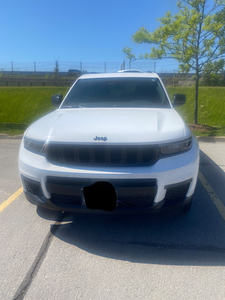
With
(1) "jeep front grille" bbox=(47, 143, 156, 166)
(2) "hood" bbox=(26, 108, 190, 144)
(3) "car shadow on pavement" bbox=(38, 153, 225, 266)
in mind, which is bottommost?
(3) "car shadow on pavement" bbox=(38, 153, 225, 266)

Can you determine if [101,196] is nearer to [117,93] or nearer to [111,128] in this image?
[111,128]

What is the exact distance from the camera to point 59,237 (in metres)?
2.92

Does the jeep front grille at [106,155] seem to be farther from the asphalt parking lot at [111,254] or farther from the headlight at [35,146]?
the asphalt parking lot at [111,254]

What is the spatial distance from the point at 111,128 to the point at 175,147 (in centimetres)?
69

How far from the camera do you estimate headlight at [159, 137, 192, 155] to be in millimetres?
2652

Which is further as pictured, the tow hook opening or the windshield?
the windshield

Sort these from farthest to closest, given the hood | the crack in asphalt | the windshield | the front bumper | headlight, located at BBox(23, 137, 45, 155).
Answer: the windshield, headlight, located at BBox(23, 137, 45, 155), the hood, the front bumper, the crack in asphalt

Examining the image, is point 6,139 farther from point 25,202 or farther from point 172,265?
point 172,265

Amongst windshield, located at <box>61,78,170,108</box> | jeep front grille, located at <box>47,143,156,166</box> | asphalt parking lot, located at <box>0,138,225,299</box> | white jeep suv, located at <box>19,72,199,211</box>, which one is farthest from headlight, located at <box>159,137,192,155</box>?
windshield, located at <box>61,78,170,108</box>

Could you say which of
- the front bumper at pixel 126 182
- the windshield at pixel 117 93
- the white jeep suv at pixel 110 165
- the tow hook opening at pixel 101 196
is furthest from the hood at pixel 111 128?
the windshield at pixel 117 93

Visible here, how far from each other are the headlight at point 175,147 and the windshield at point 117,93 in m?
Answer: 1.33

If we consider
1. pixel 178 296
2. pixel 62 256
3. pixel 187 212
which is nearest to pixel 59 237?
pixel 62 256

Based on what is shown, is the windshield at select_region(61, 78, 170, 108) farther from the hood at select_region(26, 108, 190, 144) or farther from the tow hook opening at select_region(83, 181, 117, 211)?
the tow hook opening at select_region(83, 181, 117, 211)

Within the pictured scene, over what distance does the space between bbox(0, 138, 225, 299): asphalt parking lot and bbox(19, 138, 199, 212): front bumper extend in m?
0.34
